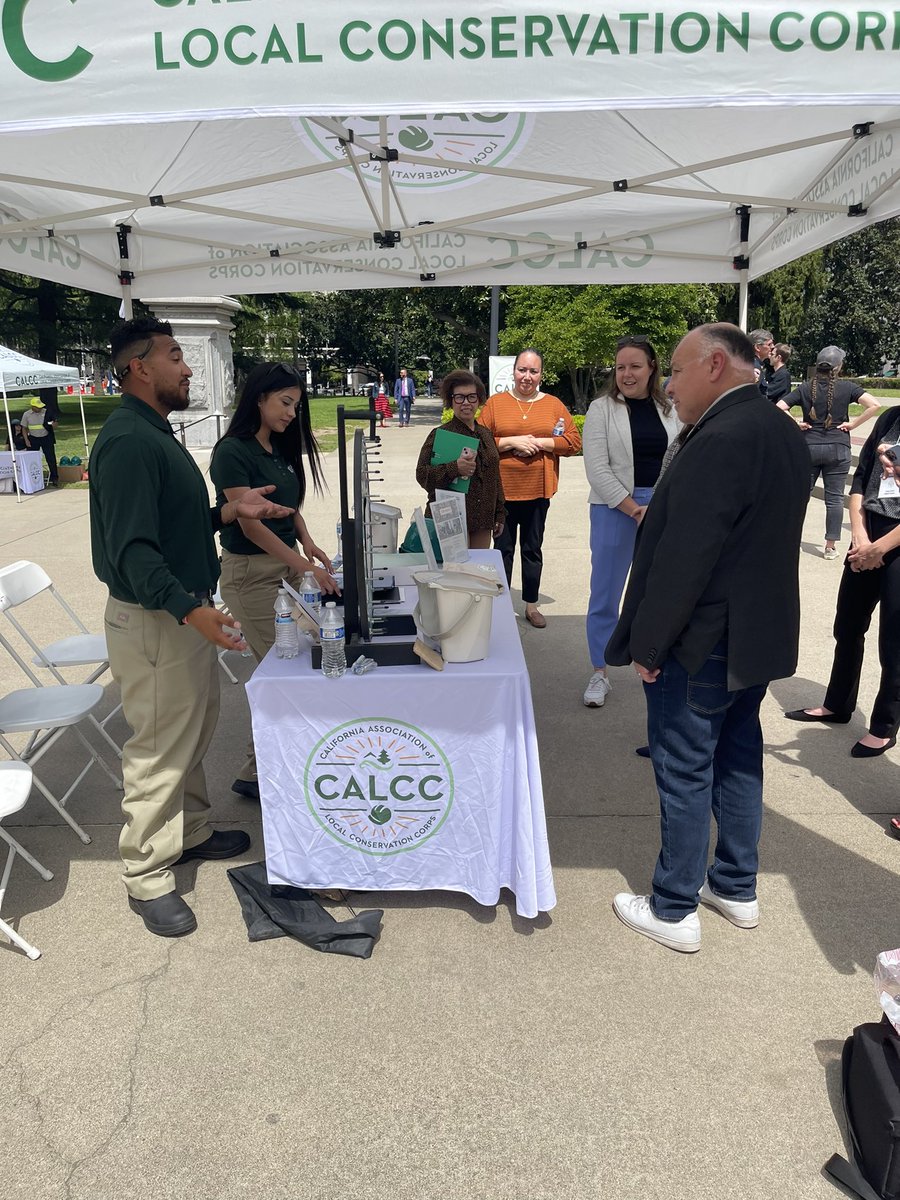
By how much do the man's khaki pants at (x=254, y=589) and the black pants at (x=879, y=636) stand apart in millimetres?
2613

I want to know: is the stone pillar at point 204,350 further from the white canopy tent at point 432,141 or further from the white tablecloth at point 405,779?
the white tablecloth at point 405,779

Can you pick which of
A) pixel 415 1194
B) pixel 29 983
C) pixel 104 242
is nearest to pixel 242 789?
pixel 29 983

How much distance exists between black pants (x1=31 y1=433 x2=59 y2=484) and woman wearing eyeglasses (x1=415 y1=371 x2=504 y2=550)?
36.0 feet

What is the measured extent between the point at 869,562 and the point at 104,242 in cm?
459

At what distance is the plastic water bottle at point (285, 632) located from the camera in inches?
103

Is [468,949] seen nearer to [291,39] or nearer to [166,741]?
[166,741]

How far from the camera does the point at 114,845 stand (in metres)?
3.20

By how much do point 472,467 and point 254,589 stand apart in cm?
161

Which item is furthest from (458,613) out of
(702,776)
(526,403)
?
(526,403)

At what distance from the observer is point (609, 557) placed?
4.28 meters

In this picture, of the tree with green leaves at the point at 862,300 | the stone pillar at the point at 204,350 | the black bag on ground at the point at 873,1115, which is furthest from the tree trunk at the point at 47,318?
the tree with green leaves at the point at 862,300

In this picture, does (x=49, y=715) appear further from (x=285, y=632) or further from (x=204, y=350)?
(x=204, y=350)

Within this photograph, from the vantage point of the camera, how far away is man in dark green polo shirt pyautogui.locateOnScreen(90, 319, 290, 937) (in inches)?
93.4

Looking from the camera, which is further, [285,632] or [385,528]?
[385,528]
